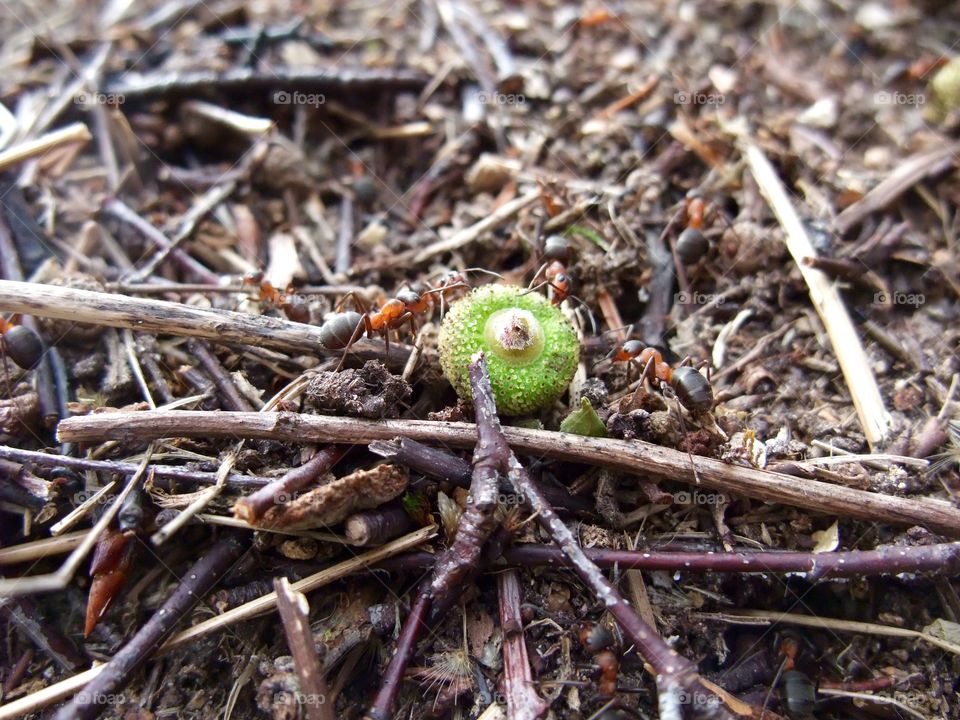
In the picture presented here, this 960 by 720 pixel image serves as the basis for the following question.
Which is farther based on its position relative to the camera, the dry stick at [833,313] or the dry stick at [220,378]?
the dry stick at [833,313]

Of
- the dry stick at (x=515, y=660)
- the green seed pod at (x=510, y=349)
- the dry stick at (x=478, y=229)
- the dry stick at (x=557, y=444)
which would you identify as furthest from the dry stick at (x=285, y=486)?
the dry stick at (x=478, y=229)

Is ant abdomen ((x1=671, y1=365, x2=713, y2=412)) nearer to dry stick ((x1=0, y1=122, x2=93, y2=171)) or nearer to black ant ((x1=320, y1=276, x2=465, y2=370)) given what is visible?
black ant ((x1=320, y1=276, x2=465, y2=370))

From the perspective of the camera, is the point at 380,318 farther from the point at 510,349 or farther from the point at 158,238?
the point at 158,238

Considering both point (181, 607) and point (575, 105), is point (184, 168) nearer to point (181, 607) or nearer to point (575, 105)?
point (575, 105)

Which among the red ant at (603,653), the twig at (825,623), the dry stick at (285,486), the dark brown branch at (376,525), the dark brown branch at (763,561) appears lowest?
the twig at (825,623)

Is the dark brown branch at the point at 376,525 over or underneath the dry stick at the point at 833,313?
underneath

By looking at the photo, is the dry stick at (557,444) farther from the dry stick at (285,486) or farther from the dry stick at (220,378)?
the dry stick at (220,378)

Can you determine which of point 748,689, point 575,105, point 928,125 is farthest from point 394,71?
point 748,689
